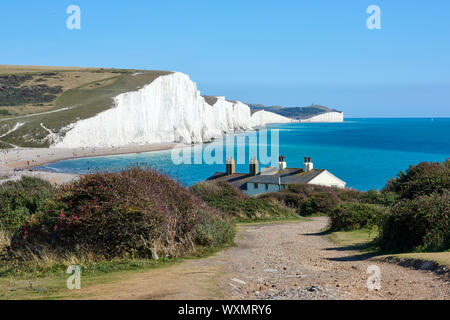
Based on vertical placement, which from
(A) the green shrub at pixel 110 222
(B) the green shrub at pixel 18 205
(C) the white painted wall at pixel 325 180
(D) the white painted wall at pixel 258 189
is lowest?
(D) the white painted wall at pixel 258 189

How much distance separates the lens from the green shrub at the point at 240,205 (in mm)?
28484

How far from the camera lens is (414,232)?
13242 millimetres

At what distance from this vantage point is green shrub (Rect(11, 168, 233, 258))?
39.7 ft

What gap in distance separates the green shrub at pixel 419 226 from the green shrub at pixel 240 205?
14253 millimetres

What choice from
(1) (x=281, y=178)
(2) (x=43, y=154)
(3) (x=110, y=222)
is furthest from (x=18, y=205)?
(2) (x=43, y=154)

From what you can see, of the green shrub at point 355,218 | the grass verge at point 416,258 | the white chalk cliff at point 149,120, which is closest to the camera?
the grass verge at point 416,258

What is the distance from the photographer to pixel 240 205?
29.5 meters

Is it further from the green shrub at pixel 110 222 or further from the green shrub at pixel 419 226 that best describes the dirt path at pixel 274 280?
the green shrub at pixel 110 222

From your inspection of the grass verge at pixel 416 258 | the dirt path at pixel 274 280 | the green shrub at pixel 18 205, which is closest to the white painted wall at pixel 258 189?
the green shrub at pixel 18 205

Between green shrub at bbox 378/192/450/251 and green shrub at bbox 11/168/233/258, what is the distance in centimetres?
575

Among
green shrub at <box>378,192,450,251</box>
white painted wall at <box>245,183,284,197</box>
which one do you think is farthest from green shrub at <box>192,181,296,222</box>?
green shrub at <box>378,192,450,251</box>

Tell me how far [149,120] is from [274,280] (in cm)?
11175
